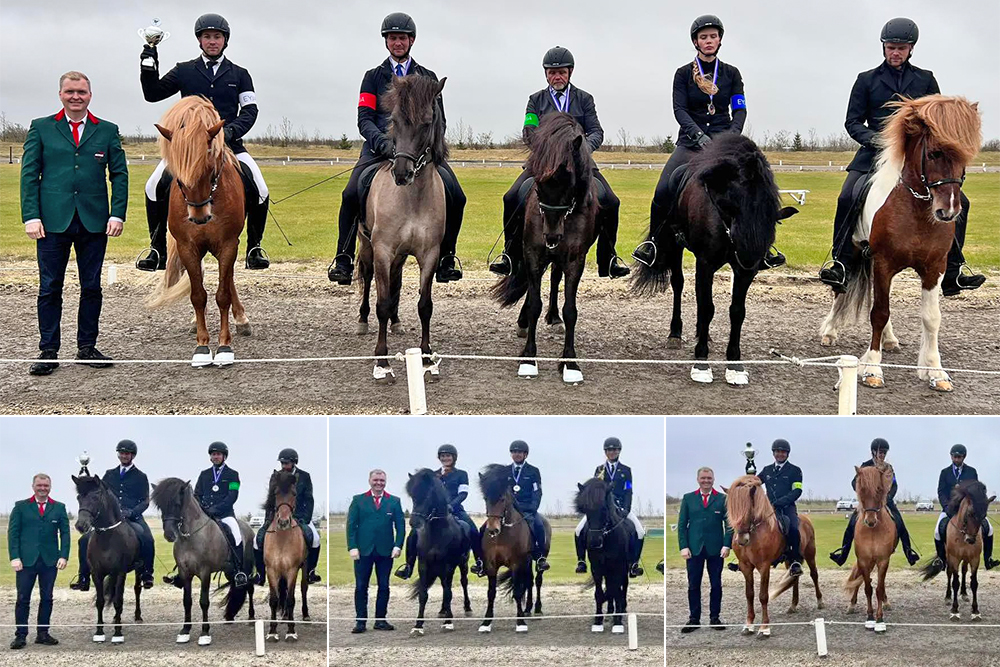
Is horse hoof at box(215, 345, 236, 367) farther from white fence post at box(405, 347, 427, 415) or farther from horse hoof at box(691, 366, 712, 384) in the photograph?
horse hoof at box(691, 366, 712, 384)

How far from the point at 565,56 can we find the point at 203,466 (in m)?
4.41

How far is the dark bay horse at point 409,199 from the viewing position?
6.84 metres

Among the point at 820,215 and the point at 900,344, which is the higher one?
the point at 820,215

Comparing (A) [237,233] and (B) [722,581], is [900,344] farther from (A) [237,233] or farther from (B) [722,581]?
(A) [237,233]

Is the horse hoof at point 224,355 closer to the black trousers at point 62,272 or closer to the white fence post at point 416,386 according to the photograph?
the black trousers at point 62,272

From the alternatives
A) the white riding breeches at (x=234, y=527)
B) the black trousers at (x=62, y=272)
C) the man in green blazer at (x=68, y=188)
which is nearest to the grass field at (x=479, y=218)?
the black trousers at (x=62, y=272)

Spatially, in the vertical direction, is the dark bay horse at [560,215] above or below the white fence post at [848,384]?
above

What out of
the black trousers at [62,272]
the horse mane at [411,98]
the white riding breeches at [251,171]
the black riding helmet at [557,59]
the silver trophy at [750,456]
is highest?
the black riding helmet at [557,59]

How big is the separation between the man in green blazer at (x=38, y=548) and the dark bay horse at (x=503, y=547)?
2.20 metres

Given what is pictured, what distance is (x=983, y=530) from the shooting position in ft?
16.7

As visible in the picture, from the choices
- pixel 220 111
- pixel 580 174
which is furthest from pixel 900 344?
pixel 220 111

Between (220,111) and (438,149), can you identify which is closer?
(438,149)

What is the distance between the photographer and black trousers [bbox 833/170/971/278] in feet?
25.2

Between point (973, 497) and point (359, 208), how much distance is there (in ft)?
16.7
